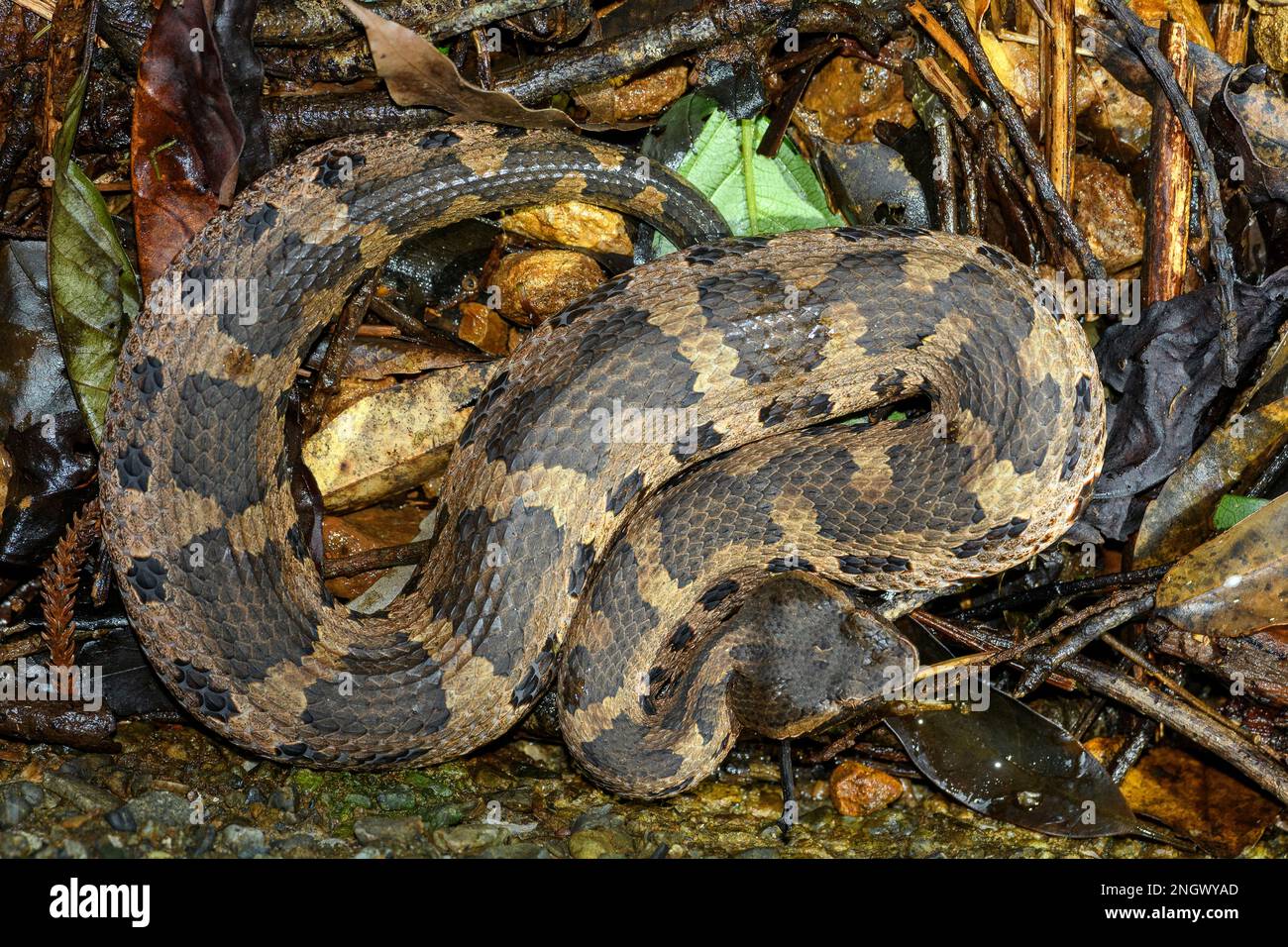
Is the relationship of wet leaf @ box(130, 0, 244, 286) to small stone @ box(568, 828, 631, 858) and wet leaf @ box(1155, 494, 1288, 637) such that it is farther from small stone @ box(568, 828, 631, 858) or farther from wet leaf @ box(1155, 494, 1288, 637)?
wet leaf @ box(1155, 494, 1288, 637)

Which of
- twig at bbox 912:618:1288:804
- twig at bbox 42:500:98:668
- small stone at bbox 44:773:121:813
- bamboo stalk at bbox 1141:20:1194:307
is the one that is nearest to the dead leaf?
twig at bbox 912:618:1288:804

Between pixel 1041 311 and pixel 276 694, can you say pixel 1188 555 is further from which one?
pixel 276 694

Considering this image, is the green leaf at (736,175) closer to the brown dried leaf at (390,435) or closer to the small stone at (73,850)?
the brown dried leaf at (390,435)

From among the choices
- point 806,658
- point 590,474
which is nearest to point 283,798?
point 590,474

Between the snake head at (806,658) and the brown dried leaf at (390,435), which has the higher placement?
the brown dried leaf at (390,435)

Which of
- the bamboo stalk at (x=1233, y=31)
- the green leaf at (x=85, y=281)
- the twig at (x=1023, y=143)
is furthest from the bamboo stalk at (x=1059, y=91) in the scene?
the green leaf at (x=85, y=281)

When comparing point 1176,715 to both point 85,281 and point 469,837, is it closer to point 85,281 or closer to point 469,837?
point 469,837
